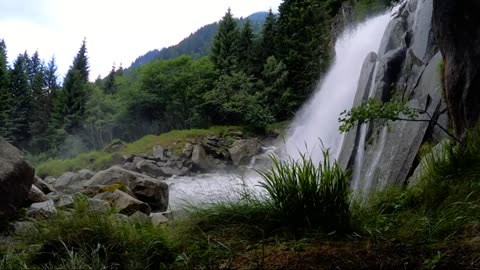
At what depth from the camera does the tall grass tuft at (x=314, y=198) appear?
2760 mm

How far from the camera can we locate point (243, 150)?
77.9 ft

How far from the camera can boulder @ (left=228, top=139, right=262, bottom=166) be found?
2316cm

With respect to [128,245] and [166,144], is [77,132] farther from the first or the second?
[128,245]

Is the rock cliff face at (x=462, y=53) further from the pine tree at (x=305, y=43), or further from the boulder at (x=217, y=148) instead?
the pine tree at (x=305, y=43)

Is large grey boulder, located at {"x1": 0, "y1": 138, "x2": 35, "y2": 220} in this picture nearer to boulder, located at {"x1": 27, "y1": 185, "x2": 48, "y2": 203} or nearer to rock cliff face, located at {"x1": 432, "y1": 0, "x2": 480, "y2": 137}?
boulder, located at {"x1": 27, "y1": 185, "x2": 48, "y2": 203}

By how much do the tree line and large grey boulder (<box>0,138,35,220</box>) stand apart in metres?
23.6

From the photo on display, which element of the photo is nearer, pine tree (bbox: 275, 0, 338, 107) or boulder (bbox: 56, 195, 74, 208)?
boulder (bbox: 56, 195, 74, 208)

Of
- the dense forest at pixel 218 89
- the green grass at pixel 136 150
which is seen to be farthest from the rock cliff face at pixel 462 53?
the dense forest at pixel 218 89

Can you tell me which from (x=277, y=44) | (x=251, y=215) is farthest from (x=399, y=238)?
(x=277, y=44)

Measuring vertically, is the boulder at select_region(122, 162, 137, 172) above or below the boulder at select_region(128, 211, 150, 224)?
below

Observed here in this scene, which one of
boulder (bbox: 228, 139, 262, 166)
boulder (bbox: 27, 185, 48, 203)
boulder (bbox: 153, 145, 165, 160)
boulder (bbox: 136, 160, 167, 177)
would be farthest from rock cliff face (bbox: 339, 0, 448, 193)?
boulder (bbox: 153, 145, 165, 160)

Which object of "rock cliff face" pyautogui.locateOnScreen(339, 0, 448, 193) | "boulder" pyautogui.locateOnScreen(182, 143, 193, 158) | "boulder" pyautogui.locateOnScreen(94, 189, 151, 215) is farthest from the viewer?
"boulder" pyautogui.locateOnScreen(182, 143, 193, 158)

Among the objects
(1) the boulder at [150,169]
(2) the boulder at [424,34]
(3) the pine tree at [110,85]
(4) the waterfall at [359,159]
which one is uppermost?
(3) the pine tree at [110,85]

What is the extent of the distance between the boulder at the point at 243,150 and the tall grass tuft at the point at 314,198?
65.7ft
